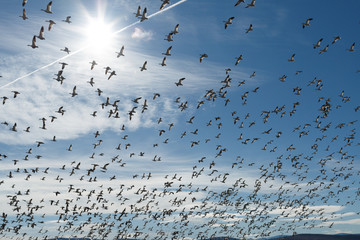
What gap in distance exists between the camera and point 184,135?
69938mm

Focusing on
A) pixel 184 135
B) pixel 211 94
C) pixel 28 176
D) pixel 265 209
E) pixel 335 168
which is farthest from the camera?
pixel 265 209

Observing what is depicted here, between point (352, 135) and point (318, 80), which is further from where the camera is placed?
point (352, 135)

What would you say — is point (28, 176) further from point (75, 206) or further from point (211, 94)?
point (211, 94)

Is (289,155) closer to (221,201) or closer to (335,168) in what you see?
(335,168)

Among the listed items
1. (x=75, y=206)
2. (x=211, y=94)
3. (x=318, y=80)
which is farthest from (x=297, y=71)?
(x=75, y=206)

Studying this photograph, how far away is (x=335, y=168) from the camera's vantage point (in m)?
91.3

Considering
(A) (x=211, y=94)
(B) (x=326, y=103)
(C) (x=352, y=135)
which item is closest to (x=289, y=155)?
(C) (x=352, y=135)

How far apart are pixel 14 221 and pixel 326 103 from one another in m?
99.8

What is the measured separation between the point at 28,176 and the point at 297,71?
64.8m

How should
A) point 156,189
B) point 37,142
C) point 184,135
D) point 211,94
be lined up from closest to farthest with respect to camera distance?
point 211,94
point 37,142
point 184,135
point 156,189

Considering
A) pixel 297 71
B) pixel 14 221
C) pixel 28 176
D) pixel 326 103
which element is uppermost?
pixel 297 71

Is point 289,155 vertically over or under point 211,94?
under

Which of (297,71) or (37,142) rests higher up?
(297,71)

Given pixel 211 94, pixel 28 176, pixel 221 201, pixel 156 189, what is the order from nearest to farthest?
pixel 211 94 → pixel 28 176 → pixel 156 189 → pixel 221 201
